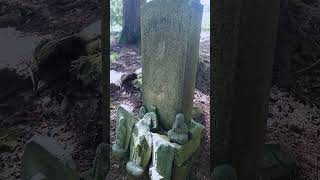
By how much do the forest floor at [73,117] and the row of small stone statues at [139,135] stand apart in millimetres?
1031

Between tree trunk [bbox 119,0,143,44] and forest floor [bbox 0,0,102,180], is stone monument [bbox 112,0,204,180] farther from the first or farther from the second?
forest floor [bbox 0,0,102,180]

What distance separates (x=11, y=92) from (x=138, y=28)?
312cm

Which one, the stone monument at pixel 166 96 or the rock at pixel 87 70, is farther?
the stone monument at pixel 166 96

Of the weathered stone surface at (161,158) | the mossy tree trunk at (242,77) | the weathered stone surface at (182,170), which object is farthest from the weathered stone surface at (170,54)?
the mossy tree trunk at (242,77)

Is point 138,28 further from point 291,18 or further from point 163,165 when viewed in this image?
point 291,18

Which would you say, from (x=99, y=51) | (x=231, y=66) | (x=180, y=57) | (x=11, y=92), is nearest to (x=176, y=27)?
(x=180, y=57)

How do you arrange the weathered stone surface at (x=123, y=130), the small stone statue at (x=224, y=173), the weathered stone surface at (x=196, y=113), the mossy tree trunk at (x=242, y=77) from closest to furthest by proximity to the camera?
the mossy tree trunk at (x=242, y=77)
the small stone statue at (x=224, y=173)
the weathered stone surface at (x=123, y=130)
the weathered stone surface at (x=196, y=113)

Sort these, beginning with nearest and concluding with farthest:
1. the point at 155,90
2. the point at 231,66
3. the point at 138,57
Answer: the point at 231,66, the point at 155,90, the point at 138,57

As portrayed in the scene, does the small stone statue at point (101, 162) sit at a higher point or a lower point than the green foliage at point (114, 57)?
lower

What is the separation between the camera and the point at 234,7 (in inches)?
101

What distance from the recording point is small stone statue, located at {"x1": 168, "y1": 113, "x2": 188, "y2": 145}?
367 centimetres

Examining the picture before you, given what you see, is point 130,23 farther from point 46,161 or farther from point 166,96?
point 46,161

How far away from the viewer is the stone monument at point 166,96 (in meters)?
3.60

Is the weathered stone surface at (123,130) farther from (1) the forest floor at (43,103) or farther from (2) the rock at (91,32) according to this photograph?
(2) the rock at (91,32)
